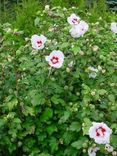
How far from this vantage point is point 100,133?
2.70m

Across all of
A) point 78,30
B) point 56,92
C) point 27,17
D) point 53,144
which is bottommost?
point 27,17

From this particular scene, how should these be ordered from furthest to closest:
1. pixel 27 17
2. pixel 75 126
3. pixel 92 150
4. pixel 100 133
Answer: pixel 27 17, pixel 75 126, pixel 92 150, pixel 100 133

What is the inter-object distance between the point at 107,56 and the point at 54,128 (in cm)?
54

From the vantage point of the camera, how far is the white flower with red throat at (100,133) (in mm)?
2689

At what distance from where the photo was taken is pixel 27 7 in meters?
5.50

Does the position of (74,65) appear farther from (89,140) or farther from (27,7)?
(27,7)

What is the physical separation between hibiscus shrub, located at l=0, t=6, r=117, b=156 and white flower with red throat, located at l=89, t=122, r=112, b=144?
13 cm

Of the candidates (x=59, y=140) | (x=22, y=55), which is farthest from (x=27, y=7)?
(x=59, y=140)

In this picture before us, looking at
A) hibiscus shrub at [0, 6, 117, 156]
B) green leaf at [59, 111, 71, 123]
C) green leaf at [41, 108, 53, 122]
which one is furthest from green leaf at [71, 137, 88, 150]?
green leaf at [41, 108, 53, 122]

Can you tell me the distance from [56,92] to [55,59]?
21 cm

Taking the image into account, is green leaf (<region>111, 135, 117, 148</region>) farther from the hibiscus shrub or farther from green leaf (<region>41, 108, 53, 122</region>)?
green leaf (<region>41, 108, 53, 122</region>)

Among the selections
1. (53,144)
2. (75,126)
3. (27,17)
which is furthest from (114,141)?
(27,17)

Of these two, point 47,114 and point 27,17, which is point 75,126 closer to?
point 47,114

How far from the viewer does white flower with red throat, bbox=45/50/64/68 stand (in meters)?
2.96
